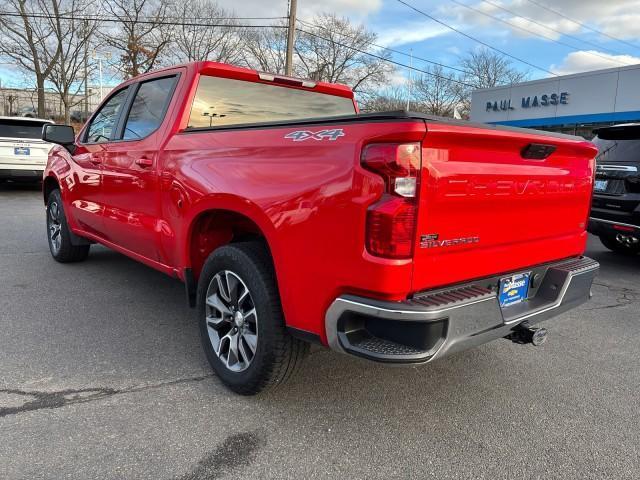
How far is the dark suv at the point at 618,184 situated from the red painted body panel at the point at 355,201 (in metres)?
3.15

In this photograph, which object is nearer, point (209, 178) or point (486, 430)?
point (486, 430)

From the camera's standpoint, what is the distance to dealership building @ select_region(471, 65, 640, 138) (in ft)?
63.6

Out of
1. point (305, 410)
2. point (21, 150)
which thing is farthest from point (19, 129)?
point (305, 410)

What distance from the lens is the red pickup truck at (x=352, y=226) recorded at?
2131mm

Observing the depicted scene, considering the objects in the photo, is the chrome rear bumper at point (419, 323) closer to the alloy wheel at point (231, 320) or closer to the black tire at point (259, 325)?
the black tire at point (259, 325)

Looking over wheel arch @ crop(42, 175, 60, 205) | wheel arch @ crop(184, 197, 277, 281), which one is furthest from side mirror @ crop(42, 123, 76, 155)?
wheel arch @ crop(184, 197, 277, 281)

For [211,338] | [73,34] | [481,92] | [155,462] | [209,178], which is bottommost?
[155,462]

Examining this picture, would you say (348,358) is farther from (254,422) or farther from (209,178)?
(209,178)

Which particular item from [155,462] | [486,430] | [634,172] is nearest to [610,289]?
[634,172]

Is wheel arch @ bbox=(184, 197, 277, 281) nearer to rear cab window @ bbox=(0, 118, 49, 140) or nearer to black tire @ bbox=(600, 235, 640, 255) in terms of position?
black tire @ bbox=(600, 235, 640, 255)

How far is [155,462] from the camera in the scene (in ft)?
7.66

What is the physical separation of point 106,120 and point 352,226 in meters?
3.56

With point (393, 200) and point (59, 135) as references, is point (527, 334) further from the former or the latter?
point (59, 135)

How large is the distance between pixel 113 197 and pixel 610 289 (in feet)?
17.0
